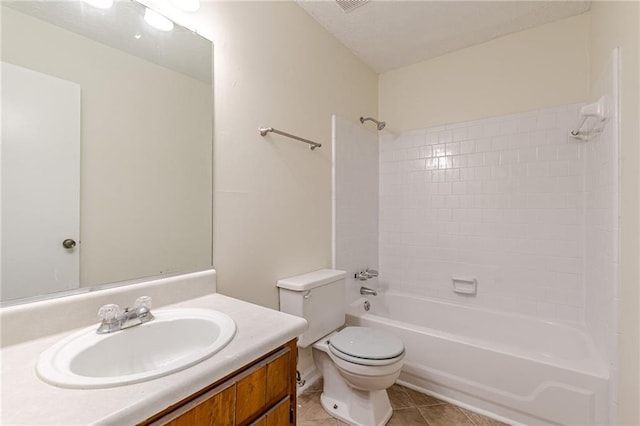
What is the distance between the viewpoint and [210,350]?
74cm

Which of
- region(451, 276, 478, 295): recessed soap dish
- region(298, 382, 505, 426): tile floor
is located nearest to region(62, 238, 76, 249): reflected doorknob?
region(298, 382, 505, 426): tile floor

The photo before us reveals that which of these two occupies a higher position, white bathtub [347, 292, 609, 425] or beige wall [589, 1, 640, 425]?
beige wall [589, 1, 640, 425]

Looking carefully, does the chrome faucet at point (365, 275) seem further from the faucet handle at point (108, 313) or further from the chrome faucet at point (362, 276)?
the faucet handle at point (108, 313)

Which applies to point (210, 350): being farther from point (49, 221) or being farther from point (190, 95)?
point (190, 95)

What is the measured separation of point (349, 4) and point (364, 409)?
2475mm

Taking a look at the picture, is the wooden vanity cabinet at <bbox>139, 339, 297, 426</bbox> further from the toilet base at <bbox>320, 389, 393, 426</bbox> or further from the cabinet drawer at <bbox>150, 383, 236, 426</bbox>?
the toilet base at <bbox>320, 389, 393, 426</bbox>

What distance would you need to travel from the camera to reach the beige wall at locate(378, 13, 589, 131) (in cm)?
198

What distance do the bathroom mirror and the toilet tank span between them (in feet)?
1.87

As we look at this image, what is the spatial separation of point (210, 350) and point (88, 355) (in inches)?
14.3

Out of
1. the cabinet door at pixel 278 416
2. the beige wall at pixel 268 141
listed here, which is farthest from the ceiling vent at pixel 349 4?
the cabinet door at pixel 278 416

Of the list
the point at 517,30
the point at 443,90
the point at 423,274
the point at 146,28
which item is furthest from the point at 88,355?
the point at 517,30

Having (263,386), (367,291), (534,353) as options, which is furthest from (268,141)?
(534,353)

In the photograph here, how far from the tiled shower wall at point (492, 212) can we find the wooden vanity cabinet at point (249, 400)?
1.91m

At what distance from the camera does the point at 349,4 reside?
6.06 feet
